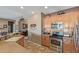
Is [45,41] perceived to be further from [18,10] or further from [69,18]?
[69,18]

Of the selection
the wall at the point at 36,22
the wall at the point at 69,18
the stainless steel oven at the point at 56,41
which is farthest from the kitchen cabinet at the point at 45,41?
the wall at the point at 69,18

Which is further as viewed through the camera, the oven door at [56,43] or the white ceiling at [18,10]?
the oven door at [56,43]

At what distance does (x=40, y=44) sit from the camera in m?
3.07

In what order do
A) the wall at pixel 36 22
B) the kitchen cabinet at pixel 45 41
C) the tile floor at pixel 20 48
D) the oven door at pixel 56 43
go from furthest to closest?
the oven door at pixel 56 43, the kitchen cabinet at pixel 45 41, the wall at pixel 36 22, the tile floor at pixel 20 48

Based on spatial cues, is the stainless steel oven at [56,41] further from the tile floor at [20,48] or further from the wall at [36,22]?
the wall at [36,22]

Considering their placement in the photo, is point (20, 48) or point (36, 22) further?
point (36, 22)

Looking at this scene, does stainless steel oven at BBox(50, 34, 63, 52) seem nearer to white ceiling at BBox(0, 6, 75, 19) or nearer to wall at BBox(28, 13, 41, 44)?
wall at BBox(28, 13, 41, 44)

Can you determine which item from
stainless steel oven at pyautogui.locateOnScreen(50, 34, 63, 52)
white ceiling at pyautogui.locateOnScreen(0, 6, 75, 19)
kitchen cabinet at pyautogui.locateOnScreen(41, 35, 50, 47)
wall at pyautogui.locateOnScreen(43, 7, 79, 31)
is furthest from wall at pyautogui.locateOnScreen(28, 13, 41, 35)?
wall at pyautogui.locateOnScreen(43, 7, 79, 31)

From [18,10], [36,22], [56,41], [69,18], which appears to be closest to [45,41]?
[56,41]

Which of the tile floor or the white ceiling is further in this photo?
→ the white ceiling

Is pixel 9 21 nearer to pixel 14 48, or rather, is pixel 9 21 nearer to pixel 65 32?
pixel 14 48

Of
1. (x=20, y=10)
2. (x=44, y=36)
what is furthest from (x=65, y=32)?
(x=20, y=10)

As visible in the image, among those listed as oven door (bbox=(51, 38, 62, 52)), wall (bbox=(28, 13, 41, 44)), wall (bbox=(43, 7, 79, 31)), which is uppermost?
wall (bbox=(43, 7, 79, 31))

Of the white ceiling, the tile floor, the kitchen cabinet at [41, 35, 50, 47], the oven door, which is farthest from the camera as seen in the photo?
the oven door
